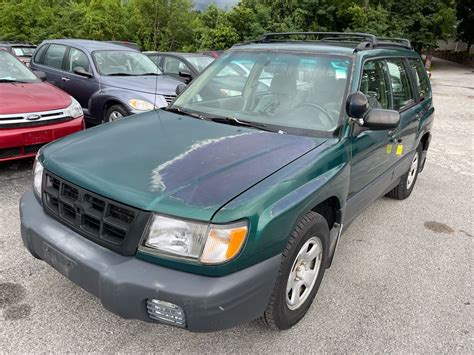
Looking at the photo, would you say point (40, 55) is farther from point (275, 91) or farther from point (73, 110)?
point (275, 91)

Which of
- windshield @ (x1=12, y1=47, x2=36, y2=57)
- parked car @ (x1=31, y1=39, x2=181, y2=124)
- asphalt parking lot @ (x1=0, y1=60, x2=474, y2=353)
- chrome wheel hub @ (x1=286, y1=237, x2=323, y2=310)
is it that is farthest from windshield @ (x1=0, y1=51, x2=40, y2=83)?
windshield @ (x1=12, y1=47, x2=36, y2=57)

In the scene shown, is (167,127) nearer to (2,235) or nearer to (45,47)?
(2,235)

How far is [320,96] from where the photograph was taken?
3.10 meters

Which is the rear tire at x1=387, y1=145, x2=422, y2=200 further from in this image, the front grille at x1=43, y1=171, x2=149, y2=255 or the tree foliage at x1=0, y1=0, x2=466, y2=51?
the tree foliage at x1=0, y1=0, x2=466, y2=51

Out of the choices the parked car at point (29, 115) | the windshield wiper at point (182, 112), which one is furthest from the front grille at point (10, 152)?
the windshield wiper at point (182, 112)

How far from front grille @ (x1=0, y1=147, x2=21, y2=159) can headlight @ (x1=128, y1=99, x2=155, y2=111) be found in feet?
6.49

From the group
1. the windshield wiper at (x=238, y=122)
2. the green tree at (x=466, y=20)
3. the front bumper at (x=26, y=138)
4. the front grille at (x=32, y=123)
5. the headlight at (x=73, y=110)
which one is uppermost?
the green tree at (x=466, y=20)

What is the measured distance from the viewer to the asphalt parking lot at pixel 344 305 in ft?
8.18

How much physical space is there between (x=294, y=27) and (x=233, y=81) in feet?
73.3

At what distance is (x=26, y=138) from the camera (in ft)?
15.3

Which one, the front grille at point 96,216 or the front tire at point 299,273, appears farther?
the front tire at point 299,273

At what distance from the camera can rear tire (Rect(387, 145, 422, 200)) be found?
16.4 feet

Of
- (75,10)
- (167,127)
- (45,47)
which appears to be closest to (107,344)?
(167,127)

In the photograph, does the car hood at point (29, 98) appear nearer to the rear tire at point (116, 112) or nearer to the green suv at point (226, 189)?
the rear tire at point (116, 112)
